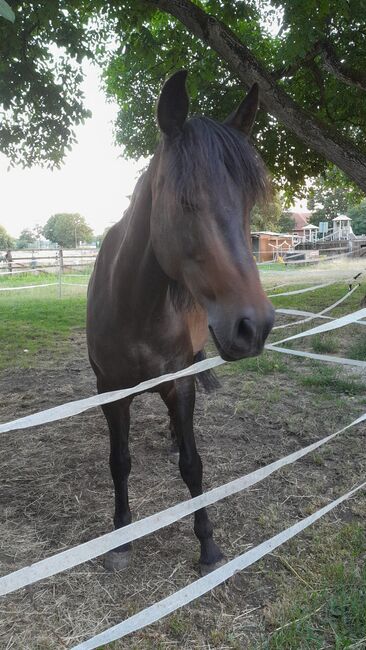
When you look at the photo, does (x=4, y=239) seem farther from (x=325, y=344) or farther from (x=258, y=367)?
(x=258, y=367)

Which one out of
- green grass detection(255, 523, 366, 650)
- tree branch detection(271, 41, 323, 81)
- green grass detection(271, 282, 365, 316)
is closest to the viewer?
green grass detection(255, 523, 366, 650)

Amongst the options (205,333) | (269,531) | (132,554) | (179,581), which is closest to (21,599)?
(132,554)

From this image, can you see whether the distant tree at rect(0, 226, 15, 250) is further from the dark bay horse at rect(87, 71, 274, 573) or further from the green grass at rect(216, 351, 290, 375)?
the dark bay horse at rect(87, 71, 274, 573)

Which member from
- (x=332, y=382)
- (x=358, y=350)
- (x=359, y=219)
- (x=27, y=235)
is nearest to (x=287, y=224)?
(x=359, y=219)

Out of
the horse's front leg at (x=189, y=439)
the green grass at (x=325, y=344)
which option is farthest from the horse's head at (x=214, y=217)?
the green grass at (x=325, y=344)

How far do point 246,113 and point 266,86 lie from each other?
4.55 m

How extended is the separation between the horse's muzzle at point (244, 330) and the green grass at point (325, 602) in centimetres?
128

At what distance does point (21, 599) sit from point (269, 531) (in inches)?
54.2

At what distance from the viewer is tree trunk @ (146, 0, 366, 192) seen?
532cm

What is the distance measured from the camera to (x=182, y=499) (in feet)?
9.23

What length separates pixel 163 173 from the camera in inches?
62.6

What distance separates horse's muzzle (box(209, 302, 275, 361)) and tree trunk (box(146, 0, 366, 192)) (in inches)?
207

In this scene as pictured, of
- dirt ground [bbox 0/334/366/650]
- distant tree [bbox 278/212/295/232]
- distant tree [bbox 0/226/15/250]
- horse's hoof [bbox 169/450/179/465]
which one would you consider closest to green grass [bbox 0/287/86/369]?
dirt ground [bbox 0/334/366/650]

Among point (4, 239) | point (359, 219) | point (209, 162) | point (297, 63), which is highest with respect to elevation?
point (359, 219)
